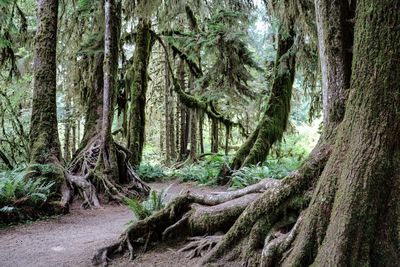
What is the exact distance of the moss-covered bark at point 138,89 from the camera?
14.1m

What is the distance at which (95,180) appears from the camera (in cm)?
973

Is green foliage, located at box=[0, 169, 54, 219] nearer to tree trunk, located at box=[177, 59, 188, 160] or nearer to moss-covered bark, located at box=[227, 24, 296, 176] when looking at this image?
moss-covered bark, located at box=[227, 24, 296, 176]

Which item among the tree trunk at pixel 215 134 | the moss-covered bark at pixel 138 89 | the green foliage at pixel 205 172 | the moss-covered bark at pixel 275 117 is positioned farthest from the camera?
the tree trunk at pixel 215 134

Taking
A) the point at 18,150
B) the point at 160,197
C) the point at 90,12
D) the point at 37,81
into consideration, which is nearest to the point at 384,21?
the point at 160,197

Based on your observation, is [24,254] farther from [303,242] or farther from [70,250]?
[303,242]

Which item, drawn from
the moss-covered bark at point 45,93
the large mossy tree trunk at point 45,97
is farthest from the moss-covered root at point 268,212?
the moss-covered bark at point 45,93

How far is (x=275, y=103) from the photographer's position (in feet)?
38.1

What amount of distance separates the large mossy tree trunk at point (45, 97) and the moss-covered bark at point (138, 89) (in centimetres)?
483

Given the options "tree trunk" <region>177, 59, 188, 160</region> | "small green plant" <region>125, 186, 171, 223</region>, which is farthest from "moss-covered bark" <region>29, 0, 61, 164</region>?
"tree trunk" <region>177, 59, 188, 160</region>

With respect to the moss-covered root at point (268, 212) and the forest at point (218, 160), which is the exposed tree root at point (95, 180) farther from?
the moss-covered root at point (268, 212)

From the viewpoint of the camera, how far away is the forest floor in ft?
16.1

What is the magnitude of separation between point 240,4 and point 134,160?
253 inches

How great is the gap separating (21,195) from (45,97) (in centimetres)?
266

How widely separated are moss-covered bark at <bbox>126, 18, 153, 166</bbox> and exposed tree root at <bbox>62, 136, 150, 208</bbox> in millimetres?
3072
